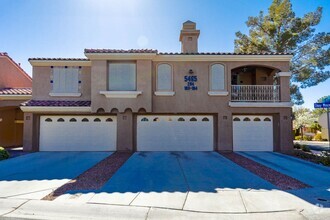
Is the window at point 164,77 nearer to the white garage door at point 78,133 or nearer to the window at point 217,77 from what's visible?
the window at point 217,77

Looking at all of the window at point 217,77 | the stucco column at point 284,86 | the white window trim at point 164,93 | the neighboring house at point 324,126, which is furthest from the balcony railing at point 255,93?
the neighboring house at point 324,126

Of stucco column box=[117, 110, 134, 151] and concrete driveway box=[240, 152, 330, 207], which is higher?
stucco column box=[117, 110, 134, 151]

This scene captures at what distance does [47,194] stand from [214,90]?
412 inches

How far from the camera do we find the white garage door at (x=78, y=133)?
42.7 feet

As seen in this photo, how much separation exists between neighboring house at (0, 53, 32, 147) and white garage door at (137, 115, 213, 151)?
27.8ft

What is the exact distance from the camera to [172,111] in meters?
12.9

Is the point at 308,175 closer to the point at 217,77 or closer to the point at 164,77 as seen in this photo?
the point at 217,77

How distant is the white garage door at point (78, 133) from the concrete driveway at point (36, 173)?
202cm

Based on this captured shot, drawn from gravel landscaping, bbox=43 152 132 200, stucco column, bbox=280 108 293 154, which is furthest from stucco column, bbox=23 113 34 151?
stucco column, bbox=280 108 293 154

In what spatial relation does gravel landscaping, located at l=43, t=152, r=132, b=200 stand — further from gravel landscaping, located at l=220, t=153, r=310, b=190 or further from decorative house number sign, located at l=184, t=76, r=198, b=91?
decorative house number sign, located at l=184, t=76, r=198, b=91

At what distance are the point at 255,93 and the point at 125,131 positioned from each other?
29.3 feet

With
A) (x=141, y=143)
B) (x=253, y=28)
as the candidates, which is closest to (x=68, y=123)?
A: (x=141, y=143)

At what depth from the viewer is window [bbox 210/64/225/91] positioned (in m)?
13.1

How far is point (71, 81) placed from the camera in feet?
44.4
